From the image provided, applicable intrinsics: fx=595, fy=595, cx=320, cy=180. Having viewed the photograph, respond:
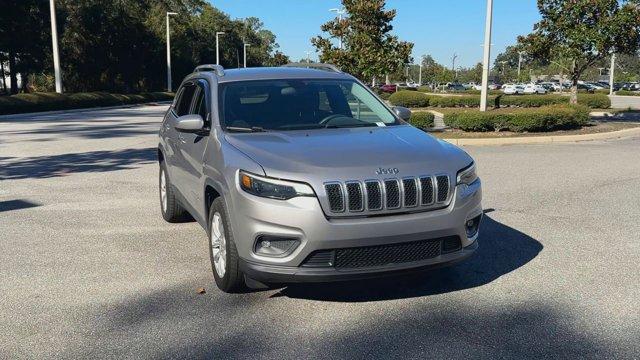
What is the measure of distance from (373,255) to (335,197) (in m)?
0.47

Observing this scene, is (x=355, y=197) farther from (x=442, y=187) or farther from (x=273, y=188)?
(x=442, y=187)

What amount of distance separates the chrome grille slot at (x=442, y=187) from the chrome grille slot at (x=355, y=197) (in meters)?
0.58

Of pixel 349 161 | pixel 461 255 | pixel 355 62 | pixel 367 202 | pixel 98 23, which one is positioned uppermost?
pixel 98 23

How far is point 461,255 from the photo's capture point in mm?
4254

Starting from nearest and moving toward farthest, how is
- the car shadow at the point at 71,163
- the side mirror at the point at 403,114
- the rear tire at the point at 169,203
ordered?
the side mirror at the point at 403,114, the rear tire at the point at 169,203, the car shadow at the point at 71,163

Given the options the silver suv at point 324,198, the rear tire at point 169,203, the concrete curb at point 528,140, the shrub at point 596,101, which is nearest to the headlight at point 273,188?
the silver suv at point 324,198

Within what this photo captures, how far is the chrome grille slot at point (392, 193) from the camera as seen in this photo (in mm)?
3910

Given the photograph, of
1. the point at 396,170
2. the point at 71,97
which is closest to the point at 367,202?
the point at 396,170

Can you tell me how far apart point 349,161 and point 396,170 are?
32 centimetres

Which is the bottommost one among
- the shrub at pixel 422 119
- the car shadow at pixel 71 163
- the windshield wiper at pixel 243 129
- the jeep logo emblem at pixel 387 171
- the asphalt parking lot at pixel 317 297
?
the asphalt parking lot at pixel 317 297

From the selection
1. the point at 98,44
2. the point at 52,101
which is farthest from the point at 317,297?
the point at 98,44

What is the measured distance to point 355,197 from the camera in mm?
3865

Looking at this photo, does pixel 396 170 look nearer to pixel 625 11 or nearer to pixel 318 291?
pixel 318 291

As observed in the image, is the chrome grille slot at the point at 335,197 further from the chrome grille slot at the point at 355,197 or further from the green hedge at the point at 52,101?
the green hedge at the point at 52,101
